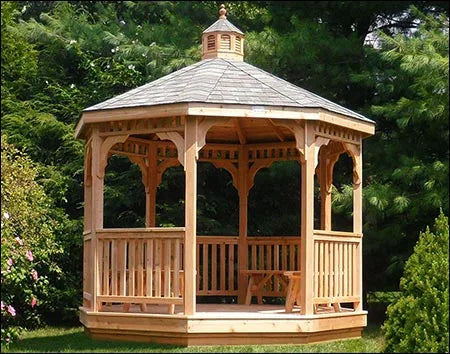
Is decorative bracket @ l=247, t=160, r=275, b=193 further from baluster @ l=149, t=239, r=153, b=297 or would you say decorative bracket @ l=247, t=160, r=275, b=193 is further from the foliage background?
baluster @ l=149, t=239, r=153, b=297

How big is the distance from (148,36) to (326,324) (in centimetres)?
791

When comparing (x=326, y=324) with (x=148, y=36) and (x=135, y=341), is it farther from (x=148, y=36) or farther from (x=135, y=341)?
(x=148, y=36)

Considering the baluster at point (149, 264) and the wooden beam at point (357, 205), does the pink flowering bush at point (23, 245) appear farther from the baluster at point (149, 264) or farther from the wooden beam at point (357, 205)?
the wooden beam at point (357, 205)

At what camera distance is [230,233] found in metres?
16.8

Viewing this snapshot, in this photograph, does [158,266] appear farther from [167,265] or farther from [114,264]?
[114,264]

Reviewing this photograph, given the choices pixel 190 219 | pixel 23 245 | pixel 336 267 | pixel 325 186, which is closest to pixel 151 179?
pixel 23 245

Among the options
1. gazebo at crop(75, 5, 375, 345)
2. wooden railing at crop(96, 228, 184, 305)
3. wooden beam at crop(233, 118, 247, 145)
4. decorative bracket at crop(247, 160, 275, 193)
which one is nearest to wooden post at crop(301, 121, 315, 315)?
gazebo at crop(75, 5, 375, 345)

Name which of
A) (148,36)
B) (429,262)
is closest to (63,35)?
(148,36)

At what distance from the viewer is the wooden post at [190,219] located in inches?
435

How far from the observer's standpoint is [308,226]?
11469 mm

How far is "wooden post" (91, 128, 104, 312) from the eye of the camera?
11.8 meters

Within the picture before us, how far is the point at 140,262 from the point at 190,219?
93cm

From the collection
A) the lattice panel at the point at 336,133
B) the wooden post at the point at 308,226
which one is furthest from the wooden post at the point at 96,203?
the lattice panel at the point at 336,133

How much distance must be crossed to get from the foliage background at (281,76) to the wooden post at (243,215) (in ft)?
4.39
